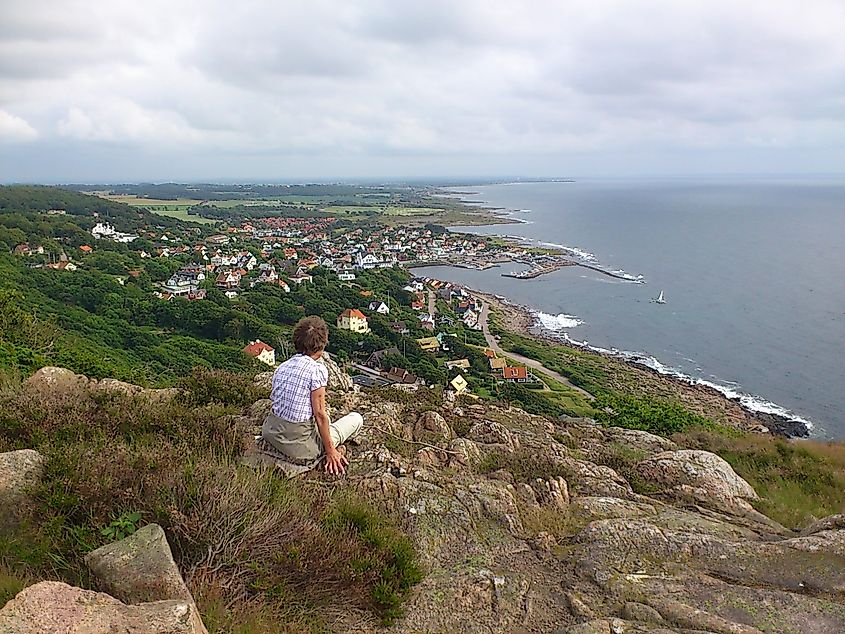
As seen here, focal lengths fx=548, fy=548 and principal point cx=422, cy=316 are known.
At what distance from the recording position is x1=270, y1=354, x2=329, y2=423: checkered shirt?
524 cm

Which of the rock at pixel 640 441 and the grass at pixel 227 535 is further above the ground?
the grass at pixel 227 535

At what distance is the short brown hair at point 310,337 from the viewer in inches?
211

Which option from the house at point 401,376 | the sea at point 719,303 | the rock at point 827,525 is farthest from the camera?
the sea at point 719,303

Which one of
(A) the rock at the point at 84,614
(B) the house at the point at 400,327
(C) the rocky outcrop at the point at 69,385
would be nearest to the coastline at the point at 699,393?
(B) the house at the point at 400,327

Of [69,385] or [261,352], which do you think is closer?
[69,385]

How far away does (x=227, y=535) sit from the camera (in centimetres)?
378

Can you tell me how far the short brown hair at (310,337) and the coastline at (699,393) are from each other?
68.5 ft

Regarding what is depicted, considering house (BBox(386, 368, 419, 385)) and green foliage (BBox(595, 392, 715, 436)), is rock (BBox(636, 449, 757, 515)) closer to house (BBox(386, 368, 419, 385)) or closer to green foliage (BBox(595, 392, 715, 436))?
green foliage (BBox(595, 392, 715, 436))

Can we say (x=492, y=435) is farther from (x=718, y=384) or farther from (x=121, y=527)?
(x=718, y=384)

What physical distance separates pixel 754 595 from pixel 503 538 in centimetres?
210

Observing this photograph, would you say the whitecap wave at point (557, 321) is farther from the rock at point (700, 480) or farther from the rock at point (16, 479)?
the rock at point (16, 479)

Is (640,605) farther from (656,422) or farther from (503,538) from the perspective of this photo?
(656,422)

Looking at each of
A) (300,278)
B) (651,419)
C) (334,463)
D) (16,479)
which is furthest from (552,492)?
(300,278)

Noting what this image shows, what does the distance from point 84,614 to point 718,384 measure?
40.6 metres
